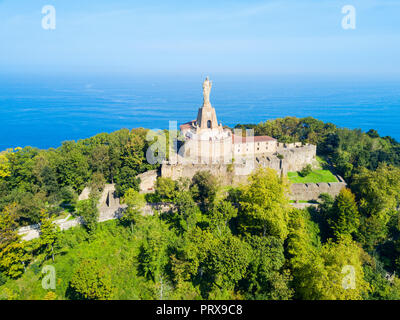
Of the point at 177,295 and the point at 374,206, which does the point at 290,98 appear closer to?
the point at 374,206

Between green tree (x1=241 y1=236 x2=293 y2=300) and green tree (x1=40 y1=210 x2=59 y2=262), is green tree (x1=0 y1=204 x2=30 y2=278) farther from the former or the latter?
green tree (x1=241 y1=236 x2=293 y2=300)

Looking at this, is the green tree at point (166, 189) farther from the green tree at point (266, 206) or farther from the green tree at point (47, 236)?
the green tree at point (47, 236)

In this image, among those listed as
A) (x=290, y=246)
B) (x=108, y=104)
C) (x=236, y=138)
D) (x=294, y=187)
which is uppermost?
(x=108, y=104)

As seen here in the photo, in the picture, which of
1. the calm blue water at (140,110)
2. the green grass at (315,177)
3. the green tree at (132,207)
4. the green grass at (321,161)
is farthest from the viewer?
the calm blue water at (140,110)

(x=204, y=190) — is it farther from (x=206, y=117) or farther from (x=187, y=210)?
(x=206, y=117)

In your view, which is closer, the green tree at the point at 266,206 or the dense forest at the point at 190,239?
the dense forest at the point at 190,239

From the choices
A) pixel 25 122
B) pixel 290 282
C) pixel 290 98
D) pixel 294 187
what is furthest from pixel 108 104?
pixel 290 282

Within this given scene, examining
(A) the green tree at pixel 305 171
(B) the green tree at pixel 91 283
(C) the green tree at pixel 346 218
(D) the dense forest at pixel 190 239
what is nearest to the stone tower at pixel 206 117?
(D) the dense forest at pixel 190 239
